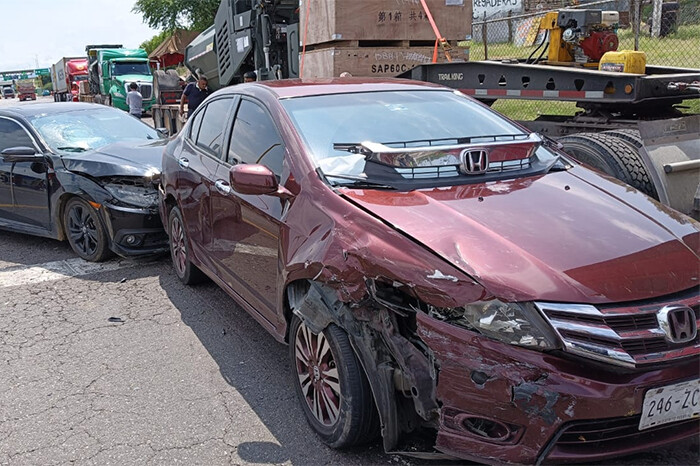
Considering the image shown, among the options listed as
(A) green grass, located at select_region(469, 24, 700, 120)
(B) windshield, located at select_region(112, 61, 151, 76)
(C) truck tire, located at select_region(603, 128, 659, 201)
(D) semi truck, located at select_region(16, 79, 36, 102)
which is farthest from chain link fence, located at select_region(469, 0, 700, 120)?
(D) semi truck, located at select_region(16, 79, 36, 102)

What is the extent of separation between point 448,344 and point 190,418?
175cm

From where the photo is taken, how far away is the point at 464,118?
13.0ft

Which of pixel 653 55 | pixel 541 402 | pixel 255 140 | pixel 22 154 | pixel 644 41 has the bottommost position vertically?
pixel 541 402

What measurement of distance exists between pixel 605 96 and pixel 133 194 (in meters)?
4.54

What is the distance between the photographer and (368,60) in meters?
8.38

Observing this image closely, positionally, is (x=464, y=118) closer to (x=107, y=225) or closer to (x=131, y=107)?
(x=107, y=225)

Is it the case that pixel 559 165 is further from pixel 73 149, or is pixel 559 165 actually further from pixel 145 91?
pixel 145 91

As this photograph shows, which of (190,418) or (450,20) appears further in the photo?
(450,20)

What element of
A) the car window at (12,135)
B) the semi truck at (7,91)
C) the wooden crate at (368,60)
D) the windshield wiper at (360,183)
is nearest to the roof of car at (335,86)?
the windshield wiper at (360,183)

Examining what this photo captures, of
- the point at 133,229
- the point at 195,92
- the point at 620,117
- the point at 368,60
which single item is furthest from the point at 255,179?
the point at 195,92

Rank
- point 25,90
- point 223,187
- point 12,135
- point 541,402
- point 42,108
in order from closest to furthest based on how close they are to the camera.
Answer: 1. point 541,402
2. point 223,187
3. point 12,135
4. point 42,108
5. point 25,90

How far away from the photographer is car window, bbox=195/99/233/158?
4484mm

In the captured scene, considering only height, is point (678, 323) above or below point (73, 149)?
below

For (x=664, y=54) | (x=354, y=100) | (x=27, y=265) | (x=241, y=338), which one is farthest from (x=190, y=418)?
(x=664, y=54)
